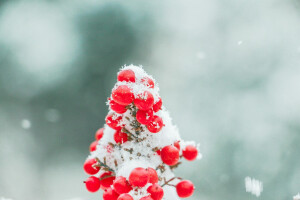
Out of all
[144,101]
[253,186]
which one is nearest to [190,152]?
[144,101]

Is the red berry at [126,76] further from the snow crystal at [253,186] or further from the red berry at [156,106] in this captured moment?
the snow crystal at [253,186]

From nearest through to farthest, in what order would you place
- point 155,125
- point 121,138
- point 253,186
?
Answer: point 155,125 < point 121,138 < point 253,186

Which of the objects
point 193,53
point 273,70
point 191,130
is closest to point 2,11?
point 193,53

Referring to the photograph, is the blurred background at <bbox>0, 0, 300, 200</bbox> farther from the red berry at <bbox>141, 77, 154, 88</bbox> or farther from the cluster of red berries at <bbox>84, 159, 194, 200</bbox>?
the red berry at <bbox>141, 77, 154, 88</bbox>

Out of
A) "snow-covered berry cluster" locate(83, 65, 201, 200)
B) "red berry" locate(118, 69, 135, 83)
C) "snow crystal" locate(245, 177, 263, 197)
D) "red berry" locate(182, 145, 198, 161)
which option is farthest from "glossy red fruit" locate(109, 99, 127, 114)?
"snow crystal" locate(245, 177, 263, 197)

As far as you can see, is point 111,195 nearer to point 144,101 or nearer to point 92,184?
point 92,184

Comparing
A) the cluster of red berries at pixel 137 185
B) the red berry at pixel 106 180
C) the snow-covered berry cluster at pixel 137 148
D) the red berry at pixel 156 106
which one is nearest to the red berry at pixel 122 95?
the snow-covered berry cluster at pixel 137 148

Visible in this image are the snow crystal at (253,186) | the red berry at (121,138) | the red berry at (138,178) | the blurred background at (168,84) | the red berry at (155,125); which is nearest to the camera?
the red berry at (138,178)
